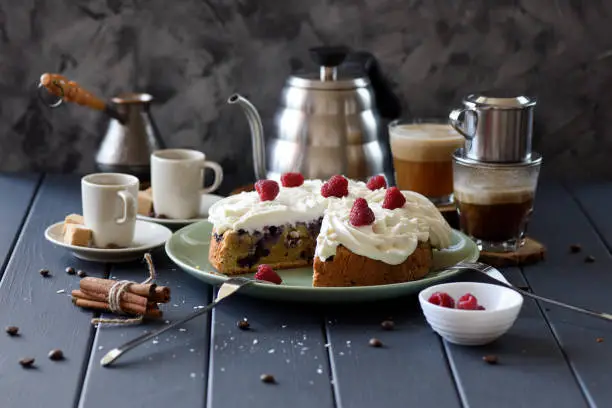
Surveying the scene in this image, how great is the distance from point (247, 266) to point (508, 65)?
1.12 meters

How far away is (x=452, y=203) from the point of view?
2428 mm

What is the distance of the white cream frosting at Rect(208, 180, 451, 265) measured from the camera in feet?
6.03

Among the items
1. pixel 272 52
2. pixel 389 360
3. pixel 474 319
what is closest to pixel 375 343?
pixel 389 360

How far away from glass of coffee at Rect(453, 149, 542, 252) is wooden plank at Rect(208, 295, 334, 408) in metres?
0.50

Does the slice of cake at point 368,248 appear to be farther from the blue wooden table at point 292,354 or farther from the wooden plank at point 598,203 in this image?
the wooden plank at point 598,203

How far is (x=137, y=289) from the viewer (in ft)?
5.81

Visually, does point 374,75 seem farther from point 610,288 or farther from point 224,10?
point 610,288

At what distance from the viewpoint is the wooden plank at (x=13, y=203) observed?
222 centimetres

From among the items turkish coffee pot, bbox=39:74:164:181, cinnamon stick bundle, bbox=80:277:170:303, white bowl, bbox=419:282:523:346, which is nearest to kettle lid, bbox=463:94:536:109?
white bowl, bbox=419:282:523:346

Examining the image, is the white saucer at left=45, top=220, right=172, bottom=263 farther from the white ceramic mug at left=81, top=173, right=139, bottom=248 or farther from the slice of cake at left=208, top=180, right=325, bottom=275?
the slice of cake at left=208, top=180, right=325, bottom=275

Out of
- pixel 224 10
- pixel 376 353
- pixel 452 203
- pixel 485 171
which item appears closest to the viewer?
pixel 376 353

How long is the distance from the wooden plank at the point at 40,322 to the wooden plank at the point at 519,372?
1.89 feet

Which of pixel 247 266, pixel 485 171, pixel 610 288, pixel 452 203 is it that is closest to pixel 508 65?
pixel 452 203

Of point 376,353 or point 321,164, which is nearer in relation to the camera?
point 376,353
